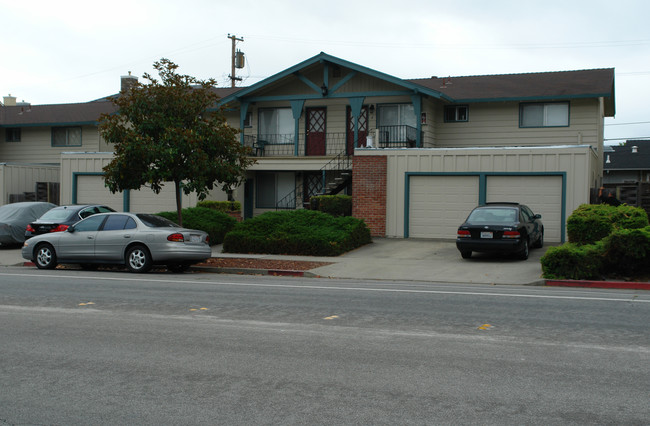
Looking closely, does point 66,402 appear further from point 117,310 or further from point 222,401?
point 117,310

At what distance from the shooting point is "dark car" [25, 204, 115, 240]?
1959cm

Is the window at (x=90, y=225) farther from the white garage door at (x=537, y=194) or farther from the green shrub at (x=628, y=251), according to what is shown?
the white garage door at (x=537, y=194)

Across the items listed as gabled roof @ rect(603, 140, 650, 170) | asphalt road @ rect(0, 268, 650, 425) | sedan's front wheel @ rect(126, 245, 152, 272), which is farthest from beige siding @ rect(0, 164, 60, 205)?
gabled roof @ rect(603, 140, 650, 170)

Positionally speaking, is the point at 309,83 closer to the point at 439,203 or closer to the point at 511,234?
the point at 439,203

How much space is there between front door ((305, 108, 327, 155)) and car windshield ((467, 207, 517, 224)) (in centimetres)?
1153

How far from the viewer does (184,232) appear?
15391 millimetres

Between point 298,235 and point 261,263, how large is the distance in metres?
2.45

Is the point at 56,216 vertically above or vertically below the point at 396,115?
below

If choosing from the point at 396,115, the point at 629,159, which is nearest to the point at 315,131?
the point at 396,115

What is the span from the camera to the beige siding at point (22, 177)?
95.9ft

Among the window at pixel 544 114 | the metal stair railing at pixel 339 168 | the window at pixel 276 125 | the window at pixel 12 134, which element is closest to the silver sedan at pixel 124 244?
the metal stair railing at pixel 339 168

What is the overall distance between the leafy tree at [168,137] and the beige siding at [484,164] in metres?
6.58

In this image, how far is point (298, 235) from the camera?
1936 centimetres

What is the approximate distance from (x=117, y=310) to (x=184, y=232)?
5.79m
